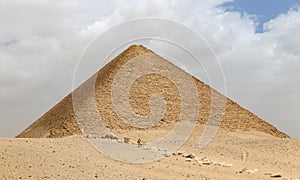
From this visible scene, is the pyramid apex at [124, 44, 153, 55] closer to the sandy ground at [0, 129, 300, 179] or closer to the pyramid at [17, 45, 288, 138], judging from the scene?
the pyramid at [17, 45, 288, 138]

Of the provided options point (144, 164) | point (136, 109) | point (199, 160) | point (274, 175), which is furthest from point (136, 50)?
point (144, 164)

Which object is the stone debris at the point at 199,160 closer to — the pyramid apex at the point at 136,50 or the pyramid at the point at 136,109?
the pyramid at the point at 136,109

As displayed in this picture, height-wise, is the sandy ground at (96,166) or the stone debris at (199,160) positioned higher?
the stone debris at (199,160)

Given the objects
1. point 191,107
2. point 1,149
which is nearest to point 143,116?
point 191,107

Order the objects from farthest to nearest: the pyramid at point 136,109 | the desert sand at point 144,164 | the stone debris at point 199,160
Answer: the pyramid at point 136,109
the stone debris at point 199,160
the desert sand at point 144,164

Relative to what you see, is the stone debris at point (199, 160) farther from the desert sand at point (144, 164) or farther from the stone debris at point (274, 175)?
the stone debris at point (274, 175)

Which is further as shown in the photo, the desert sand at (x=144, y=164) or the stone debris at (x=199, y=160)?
the stone debris at (x=199, y=160)

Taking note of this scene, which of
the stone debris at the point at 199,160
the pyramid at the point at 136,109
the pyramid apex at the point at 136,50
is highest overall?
the pyramid apex at the point at 136,50

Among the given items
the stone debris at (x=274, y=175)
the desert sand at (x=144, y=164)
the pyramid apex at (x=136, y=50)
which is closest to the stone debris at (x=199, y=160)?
the desert sand at (x=144, y=164)

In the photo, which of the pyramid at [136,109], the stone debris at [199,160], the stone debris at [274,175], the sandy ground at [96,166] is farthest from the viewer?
the pyramid at [136,109]
